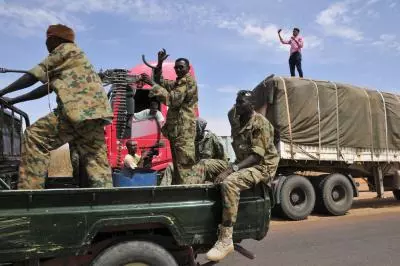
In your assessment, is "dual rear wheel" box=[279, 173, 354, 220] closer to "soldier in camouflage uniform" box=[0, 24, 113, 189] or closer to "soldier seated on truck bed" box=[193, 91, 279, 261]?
"soldier seated on truck bed" box=[193, 91, 279, 261]

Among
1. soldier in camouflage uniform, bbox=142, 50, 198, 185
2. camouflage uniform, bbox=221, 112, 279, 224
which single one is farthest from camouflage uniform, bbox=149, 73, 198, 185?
camouflage uniform, bbox=221, 112, 279, 224

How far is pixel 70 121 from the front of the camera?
3994 millimetres

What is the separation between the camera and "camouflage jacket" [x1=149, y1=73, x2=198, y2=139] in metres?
5.09

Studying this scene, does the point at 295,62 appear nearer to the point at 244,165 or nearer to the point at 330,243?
the point at 330,243

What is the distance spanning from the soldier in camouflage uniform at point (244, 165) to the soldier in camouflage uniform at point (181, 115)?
1.27 feet

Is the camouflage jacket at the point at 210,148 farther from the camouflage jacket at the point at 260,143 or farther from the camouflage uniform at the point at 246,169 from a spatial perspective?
the camouflage jacket at the point at 260,143

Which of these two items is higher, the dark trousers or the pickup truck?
the dark trousers

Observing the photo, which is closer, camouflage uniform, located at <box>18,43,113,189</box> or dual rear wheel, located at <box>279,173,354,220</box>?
camouflage uniform, located at <box>18,43,113,189</box>

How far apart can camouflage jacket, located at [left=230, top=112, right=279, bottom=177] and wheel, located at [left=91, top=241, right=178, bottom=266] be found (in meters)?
1.27

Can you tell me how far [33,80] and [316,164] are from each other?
8.20m

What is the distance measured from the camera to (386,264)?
19.2 ft

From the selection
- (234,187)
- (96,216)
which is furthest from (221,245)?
(96,216)

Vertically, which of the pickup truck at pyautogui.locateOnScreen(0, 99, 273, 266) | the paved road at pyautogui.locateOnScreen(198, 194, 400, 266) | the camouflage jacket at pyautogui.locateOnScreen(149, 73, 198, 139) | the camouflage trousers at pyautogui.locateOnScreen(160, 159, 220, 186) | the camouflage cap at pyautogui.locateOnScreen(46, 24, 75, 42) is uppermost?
the camouflage cap at pyautogui.locateOnScreen(46, 24, 75, 42)

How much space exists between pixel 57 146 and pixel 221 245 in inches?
62.6
